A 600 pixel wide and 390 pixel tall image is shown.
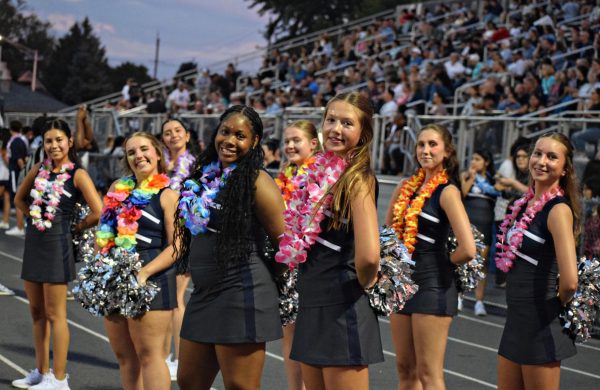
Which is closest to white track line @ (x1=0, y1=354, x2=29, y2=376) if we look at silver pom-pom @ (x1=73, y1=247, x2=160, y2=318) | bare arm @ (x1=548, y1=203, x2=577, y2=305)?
silver pom-pom @ (x1=73, y1=247, x2=160, y2=318)

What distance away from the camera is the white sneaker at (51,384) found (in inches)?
245

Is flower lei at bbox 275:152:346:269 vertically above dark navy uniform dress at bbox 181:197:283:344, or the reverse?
flower lei at bbox 275:152:346:269

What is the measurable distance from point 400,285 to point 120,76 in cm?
9761

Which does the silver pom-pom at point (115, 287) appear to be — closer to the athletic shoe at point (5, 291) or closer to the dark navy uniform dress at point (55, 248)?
the dark navy uniform dress at point (55, 248)

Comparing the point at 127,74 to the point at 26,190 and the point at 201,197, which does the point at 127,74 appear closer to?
the point at 26,190

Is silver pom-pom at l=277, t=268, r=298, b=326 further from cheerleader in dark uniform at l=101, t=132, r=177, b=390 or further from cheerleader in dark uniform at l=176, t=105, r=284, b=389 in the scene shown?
cheerleader in dark uniform at l=101, t=132, r=177, b=390

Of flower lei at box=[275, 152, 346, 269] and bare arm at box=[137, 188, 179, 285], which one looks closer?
flower lei at box=[275, 152, 346, 269]

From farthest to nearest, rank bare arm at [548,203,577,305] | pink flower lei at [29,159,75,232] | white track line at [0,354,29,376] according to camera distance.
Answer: white track line at [0,354,29,376] → pink flower lei at [29,159,75,232] → bare arm at [548,203,577,305]

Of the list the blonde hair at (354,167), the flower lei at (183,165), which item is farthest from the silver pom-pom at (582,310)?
the flower lei at (183,165)

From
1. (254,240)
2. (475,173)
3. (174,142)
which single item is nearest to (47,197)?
(174,142)

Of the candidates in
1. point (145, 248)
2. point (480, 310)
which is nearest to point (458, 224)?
point (145, 248)

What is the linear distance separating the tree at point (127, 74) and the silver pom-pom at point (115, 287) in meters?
92.4

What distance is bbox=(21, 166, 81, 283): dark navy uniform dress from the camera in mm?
6285

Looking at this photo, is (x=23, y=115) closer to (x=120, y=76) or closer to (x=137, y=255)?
(x=137, y=255)
